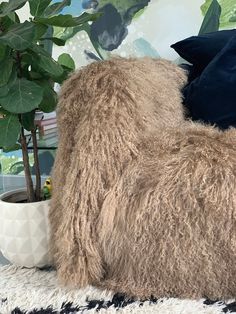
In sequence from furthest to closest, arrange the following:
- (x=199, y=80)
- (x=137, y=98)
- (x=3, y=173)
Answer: (x=3, y=173), (x=199, y=80), (x=137, y=98)

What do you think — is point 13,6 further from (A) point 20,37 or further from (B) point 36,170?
(B) point 36,170

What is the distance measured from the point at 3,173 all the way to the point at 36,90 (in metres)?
1.47

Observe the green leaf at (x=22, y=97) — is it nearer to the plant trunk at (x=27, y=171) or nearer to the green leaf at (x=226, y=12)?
the plant trunk at (x=27, y=171)

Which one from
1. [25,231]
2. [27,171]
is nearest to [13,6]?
[27,171]

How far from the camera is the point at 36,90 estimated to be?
1.06 m

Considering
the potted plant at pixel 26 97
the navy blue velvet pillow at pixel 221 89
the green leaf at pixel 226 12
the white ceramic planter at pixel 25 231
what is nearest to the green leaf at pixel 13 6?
the potted plant at pixel 26 97

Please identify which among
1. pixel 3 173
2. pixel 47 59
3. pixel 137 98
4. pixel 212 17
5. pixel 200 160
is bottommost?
pixel 3 173

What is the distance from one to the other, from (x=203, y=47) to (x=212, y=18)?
1.72 ft

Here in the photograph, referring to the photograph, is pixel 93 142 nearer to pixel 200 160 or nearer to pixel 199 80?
pixel 200 160

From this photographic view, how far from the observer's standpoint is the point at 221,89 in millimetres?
1310

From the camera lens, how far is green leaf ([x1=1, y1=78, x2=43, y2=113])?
1019mm

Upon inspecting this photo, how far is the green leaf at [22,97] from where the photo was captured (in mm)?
1019

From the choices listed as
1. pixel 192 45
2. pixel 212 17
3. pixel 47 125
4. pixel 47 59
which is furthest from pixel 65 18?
pixel 212 17

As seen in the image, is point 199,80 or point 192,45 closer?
point 199,80
